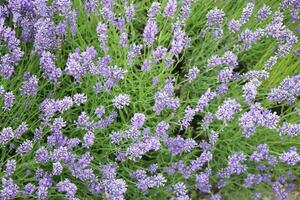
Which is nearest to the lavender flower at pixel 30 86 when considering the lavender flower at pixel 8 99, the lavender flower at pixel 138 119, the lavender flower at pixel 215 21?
the lavender flower at pixel 8 99

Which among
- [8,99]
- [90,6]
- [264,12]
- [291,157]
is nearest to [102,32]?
[90,6]

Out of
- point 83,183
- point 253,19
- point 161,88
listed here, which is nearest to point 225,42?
point 253,19

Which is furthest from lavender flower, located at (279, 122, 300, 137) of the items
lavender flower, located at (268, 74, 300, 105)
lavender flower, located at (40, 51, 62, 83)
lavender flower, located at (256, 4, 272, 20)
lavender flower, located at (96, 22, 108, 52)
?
lavender flower, located at (40, 51, 62, 83)

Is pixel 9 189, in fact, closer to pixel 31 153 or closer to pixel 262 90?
pixel 31 153

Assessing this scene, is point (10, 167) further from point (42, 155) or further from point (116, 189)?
point (116, 189)

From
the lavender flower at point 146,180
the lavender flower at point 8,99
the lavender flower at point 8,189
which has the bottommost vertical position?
the lavender flower at point 8,189

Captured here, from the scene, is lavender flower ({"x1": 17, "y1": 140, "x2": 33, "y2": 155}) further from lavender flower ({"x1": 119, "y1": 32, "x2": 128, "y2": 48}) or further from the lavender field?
lavender flower ({"x1": 119, "y1": 32, "x2": 128, "y2": 48})

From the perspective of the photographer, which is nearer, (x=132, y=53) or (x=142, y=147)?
(x=142, y=147)

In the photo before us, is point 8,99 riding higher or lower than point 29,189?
higher

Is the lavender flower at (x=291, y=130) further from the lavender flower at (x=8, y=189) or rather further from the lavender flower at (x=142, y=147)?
the lavender flower at (x=8, y=189)
